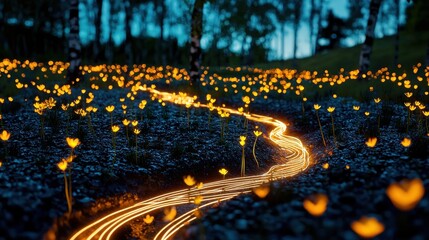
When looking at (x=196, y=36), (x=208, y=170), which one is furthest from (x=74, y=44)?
(x=208, y=170)

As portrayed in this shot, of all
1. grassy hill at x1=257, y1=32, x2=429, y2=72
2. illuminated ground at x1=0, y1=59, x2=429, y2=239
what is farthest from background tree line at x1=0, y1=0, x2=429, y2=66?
illuminated ground at x1=0, y1=59, x2=429, y2=239

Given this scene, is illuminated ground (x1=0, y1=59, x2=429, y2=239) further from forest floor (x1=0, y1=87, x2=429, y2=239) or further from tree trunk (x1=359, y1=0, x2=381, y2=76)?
tree trunk (x1=359, y1=0, x2=381, y2=76)

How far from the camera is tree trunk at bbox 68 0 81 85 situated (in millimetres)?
21953

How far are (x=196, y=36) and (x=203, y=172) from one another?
14.3m

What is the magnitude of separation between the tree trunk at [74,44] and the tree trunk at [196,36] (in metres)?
7.77

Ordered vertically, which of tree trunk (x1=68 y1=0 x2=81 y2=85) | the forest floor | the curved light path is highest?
tree trunk (x1=68 y1=0 x2=81 y2=85)

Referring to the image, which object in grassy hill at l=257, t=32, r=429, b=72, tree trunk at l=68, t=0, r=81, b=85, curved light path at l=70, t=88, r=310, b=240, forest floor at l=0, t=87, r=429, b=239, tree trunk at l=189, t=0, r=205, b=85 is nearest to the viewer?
forest floor at l=0, t=87, r=429, b=239

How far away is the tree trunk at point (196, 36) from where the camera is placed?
74.7 ft

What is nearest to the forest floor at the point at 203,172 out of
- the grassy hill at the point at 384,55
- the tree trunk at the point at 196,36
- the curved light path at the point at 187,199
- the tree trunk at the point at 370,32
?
the curved light path at the point at 187,199

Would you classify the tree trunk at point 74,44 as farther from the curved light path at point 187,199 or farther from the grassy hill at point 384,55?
the grassy hill at point 384,55

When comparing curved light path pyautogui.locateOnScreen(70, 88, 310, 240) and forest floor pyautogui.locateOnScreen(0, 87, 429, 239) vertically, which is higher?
forest floor pyautogui.locateOnScreen(0, 87, 429, 239)

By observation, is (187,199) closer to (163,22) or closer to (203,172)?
(203,172)

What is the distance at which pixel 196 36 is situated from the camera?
23.3 meters

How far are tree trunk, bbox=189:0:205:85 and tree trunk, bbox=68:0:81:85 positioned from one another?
777 cm
